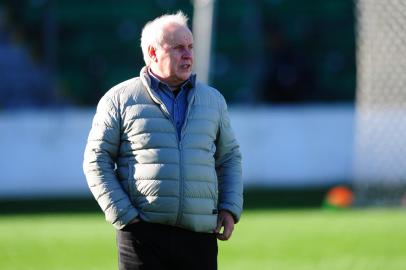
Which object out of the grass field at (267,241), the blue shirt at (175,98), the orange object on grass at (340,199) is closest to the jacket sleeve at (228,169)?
the blue shirt at (175,98)

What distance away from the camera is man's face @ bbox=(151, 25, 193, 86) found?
517 cm

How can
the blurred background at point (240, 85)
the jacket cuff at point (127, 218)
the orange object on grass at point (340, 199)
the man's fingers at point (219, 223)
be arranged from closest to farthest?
1. the jacket cuff at point (127, 218)
2. the man's fingers at point (219, 223)
3. the orange object on grass at point (340, 199)
4. the blurred background at point (240, 85)

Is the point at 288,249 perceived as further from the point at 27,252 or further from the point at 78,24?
the point at 78,24

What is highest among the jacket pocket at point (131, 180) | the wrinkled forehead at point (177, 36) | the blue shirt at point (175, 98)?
the wrinkled forehead at point (177, 36)

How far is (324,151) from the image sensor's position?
18281 mm

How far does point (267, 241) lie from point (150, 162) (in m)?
6.26

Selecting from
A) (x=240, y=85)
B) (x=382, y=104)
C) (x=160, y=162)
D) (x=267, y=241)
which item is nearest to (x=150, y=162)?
(x=160, y=162)

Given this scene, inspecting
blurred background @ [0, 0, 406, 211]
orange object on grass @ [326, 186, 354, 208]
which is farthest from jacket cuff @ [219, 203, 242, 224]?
blurred background @ [0, 0, 406, 211]

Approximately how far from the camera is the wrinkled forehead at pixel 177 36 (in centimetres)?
517

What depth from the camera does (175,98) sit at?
17.2 feet

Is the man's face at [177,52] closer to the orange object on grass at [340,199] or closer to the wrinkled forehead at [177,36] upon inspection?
the wrinkled forehead at [177,36]

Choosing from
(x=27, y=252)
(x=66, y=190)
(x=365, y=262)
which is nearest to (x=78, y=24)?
(x=66, y=190)

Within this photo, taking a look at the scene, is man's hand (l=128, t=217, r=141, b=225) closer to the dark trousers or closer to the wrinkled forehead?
the dark trousers

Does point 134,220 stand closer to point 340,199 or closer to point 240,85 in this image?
point 340,199
